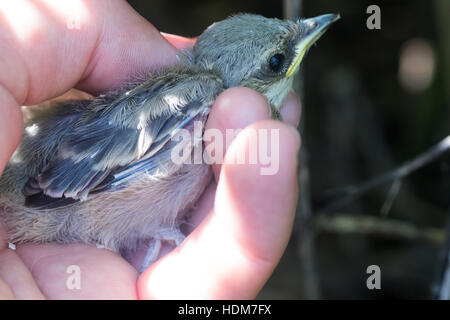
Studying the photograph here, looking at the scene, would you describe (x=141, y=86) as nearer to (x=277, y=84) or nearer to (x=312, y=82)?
(x=277, y=84)

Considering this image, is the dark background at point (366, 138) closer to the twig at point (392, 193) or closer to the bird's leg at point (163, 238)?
the twig at point (392, 193)

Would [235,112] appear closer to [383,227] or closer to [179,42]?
[179,42]

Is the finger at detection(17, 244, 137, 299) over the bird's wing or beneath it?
beneath

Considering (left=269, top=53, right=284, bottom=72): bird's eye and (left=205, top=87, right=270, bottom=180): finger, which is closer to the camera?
(left=205, top=87, right=270, bottom=180): finger

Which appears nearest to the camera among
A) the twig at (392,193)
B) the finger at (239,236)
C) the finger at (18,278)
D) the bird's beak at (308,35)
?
the finger at (239,236)

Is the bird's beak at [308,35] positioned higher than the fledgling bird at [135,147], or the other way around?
the bird's beak at [308,35]

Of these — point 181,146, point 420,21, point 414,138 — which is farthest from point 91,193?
point 420,21

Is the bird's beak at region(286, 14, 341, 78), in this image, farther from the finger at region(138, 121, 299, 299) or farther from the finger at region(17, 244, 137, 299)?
the finger at region(17, 244, 137, 299)

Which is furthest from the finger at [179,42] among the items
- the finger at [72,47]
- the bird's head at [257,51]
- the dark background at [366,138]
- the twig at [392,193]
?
A: the twig at [392,193]

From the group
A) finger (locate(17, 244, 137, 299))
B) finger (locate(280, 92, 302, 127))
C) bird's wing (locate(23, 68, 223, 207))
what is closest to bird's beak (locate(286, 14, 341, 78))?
finger (locate(280, 92, 302, 127))
